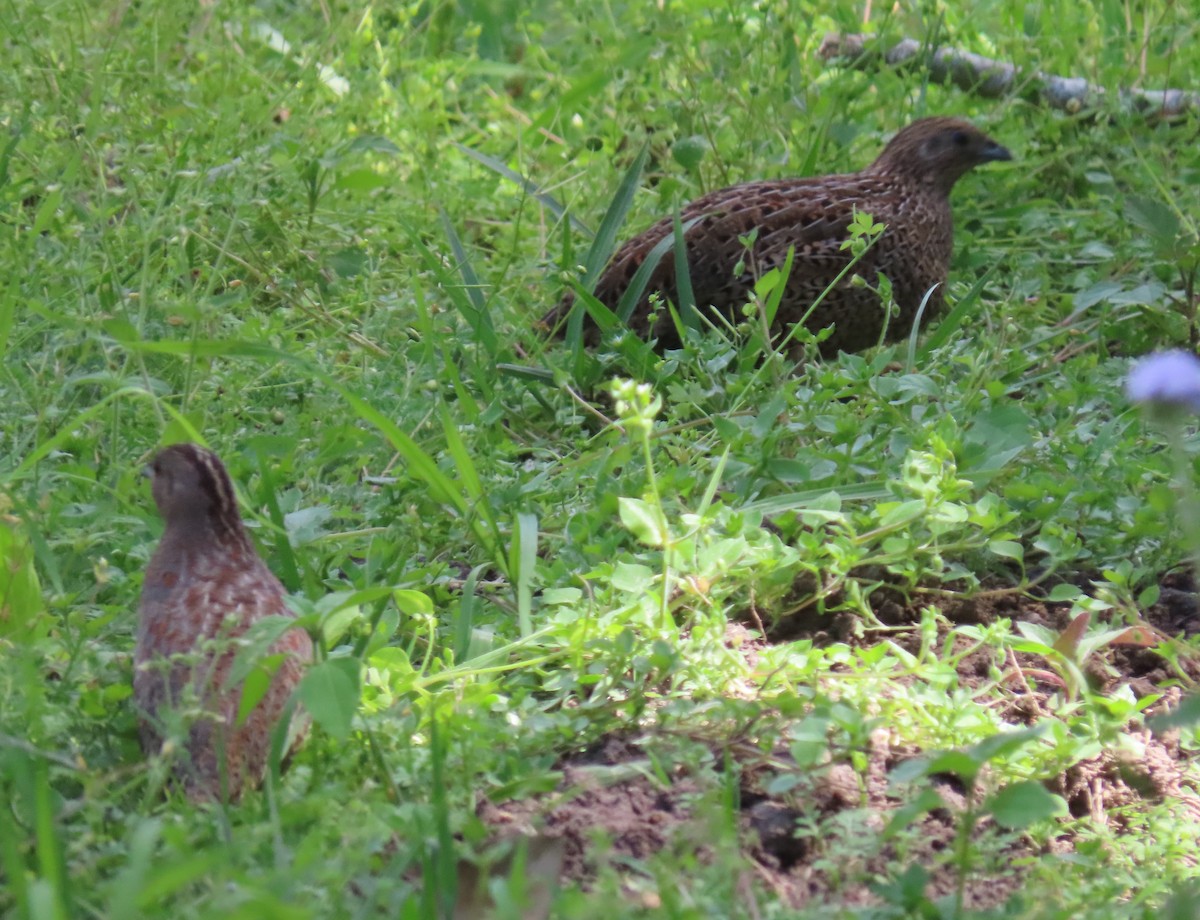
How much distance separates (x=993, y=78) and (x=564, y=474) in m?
3.69

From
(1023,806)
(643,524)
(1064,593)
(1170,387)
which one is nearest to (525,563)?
(643,524)

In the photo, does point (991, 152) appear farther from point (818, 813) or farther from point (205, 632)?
point (205, 632)

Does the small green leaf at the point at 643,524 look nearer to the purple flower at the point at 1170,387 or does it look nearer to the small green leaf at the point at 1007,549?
the small green leaf at the point at 1007,549

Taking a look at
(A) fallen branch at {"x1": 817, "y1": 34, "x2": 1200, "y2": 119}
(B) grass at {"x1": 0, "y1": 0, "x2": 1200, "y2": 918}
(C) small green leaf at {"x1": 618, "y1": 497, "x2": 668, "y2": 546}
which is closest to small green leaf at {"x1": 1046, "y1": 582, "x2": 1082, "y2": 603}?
(B) grass at {"x1": 0, "y1": 0, "x2": 1200, "y2": 918}

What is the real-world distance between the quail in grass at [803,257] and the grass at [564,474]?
189mm

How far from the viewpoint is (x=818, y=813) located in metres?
2.83

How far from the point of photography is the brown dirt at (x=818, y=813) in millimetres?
2697

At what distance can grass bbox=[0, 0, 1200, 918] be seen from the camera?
8.84ft

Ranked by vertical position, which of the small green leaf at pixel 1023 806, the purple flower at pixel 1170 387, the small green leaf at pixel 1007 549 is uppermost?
the purple flower at pixel 1170 387

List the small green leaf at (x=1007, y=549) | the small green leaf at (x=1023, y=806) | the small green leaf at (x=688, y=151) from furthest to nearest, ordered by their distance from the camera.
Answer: the small green leaf at (x=688, y=151)
the small green leaf at (x=1007, y=549)
the small green leaf at (x=1023, y=806)

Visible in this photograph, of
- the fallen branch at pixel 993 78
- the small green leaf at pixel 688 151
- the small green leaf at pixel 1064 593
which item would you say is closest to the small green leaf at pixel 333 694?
the small green leaf at pixel 1064 593

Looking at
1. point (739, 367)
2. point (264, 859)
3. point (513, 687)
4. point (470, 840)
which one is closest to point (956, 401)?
point (739, 367)

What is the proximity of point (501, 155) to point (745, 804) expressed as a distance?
188 inches

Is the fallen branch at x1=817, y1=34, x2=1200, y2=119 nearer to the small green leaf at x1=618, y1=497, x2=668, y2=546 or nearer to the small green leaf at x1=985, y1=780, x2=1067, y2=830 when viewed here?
the small green leaf at x1=618, y1=497, x2=668, y2=546
